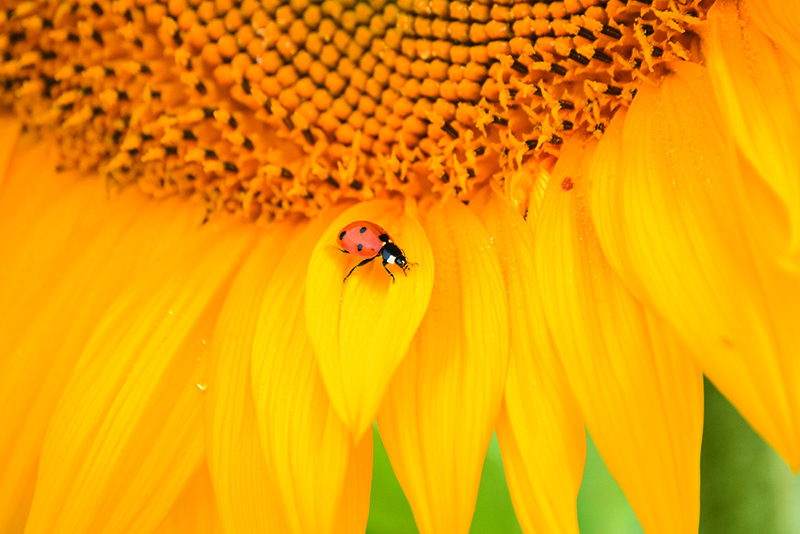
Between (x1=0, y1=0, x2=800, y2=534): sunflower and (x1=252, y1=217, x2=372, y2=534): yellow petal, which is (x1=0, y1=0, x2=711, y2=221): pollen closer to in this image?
(x1=0, y1=0, x2=800, y2=534): sunflower

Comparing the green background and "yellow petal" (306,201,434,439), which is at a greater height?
"yellow petal" (306,201,434,439)

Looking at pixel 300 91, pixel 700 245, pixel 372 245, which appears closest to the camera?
pixel 700 245

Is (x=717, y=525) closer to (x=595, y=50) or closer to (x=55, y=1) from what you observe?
(x=595, y=50)

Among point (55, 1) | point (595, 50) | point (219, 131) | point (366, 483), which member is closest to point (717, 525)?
point (366, 483)

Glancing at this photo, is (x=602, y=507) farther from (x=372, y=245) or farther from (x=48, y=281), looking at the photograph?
(x=48, y=281)

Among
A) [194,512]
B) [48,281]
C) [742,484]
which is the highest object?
[48,281]

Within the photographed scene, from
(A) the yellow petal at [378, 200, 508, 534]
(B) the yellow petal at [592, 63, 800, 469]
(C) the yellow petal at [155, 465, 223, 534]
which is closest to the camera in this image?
(B) the yellow petal at [592, 63, 800, 469]

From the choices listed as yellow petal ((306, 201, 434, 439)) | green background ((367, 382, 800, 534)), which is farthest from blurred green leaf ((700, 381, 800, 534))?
yellow petal ((306, 201, 434, 439))

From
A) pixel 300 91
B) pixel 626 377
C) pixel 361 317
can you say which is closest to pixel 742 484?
pixel 626 377
